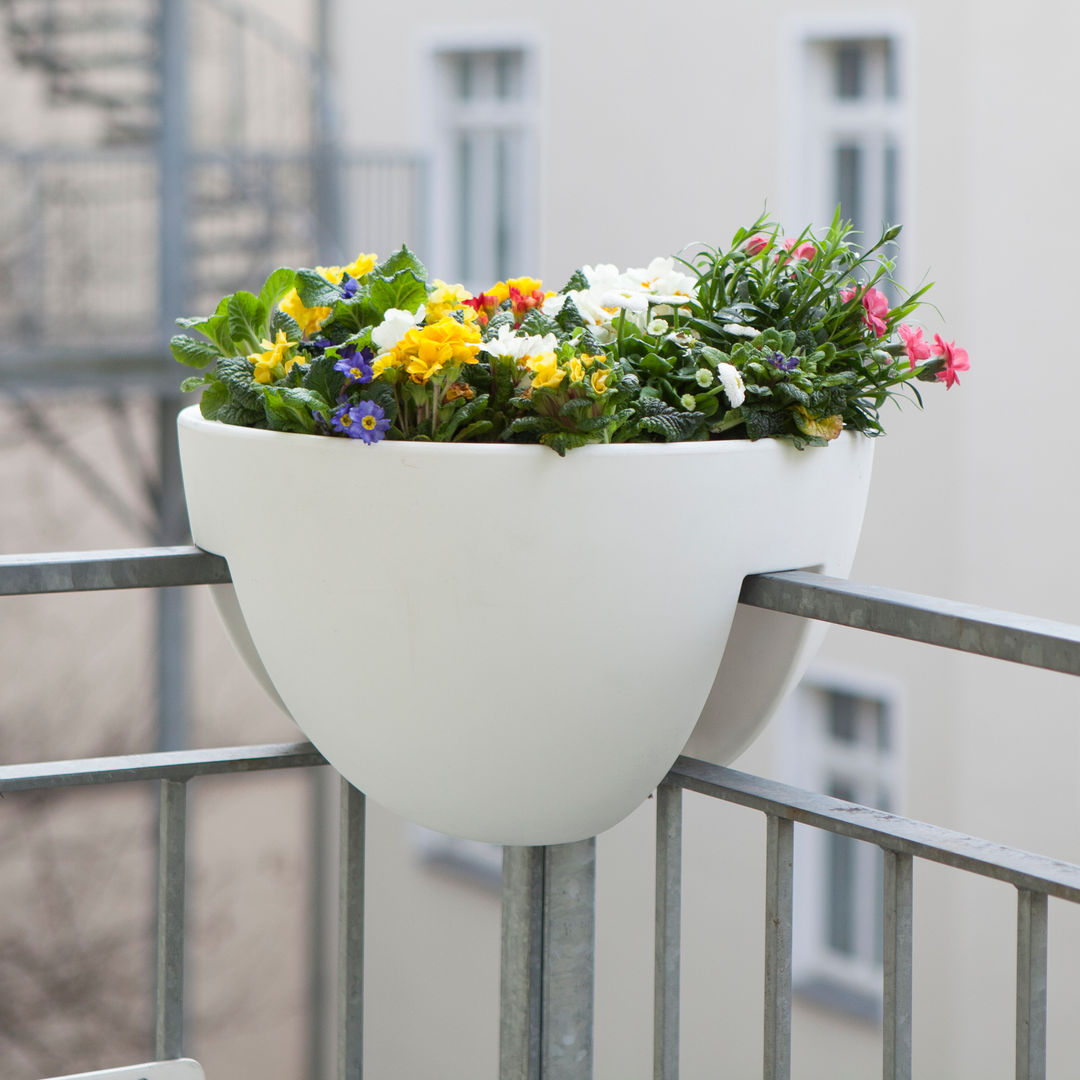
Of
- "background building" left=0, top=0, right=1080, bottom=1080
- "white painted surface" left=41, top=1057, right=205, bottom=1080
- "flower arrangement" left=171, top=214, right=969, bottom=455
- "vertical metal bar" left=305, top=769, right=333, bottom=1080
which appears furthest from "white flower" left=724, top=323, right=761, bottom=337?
"vertical metal bar" left=305, top=769, right=333, bottom=1080

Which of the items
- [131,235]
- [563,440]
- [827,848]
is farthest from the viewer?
[131,235]

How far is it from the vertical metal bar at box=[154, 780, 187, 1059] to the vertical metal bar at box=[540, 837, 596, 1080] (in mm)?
230

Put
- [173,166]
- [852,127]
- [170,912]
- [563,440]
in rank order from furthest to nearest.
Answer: [173,166] < [852,127] < [170,912] < [563,440]

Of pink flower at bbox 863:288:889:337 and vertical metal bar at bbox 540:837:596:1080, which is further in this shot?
vertical metal bar at bbox 540:837:596:1080

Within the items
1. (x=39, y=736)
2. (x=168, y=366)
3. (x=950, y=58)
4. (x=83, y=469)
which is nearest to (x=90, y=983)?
(x=39, y=736)

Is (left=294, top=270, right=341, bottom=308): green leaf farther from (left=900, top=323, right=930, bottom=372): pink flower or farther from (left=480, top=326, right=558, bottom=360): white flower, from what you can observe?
(left=900, top=323, right=930, bottom=372): pink flower

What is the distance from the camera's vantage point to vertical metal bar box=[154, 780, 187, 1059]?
101 centimetres

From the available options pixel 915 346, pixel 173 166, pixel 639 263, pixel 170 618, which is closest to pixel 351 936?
pixel 915 346

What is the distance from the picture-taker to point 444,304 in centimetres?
89

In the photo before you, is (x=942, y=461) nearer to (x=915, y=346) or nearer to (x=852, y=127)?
(x=852, y=127)

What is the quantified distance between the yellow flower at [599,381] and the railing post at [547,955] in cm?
35

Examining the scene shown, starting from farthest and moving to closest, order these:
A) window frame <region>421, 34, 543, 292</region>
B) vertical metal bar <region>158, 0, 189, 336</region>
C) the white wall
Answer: window frame <region>421, 34, 543, 292</region> < vertical metal bar <region>158, 0, 189, 336</region> < the white wall

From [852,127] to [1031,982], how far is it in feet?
14.1

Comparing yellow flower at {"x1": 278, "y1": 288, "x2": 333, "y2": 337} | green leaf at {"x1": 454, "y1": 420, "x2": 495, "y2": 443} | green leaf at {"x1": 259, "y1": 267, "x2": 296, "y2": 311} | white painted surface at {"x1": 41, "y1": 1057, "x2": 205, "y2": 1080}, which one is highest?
green leaf at {"x1": 259, "y1": 267, "x2": 296, "y2": 311}
